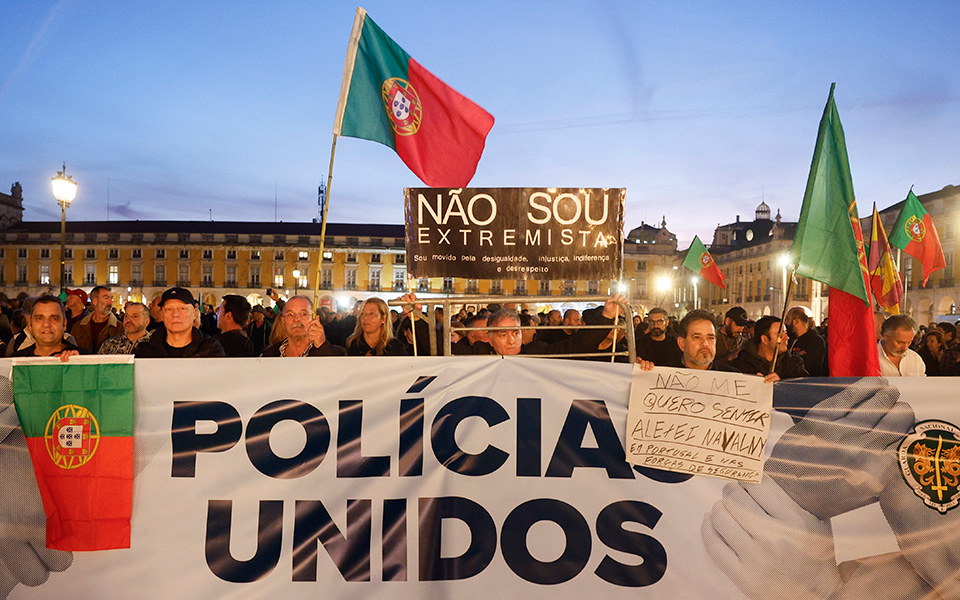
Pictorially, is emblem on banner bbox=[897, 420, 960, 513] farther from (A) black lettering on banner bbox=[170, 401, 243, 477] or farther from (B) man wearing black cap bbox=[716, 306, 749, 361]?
(B) man wearing black cap bbox=[716, 306, 749, 361]

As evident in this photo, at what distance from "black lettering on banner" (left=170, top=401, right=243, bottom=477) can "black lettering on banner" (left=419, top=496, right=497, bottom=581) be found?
0.88 meters

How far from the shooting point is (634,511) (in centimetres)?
298

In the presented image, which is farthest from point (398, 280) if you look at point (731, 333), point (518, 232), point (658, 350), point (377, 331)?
point (518, 232)

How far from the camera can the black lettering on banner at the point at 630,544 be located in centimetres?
291

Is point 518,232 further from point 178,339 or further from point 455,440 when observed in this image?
point 178,339

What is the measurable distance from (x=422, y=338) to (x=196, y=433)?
355 centimetres

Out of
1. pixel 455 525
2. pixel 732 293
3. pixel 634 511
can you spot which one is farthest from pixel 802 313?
pixel 732 293

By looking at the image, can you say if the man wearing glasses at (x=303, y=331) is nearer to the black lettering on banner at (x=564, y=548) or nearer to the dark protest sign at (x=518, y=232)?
the dark protest sign at (x=518, y=232)

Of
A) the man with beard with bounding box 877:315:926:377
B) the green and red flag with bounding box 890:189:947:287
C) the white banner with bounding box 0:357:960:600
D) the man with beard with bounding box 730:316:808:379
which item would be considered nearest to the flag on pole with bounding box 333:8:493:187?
the white banner with bounding box 0:357:960:600

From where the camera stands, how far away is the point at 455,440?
3.04 metres

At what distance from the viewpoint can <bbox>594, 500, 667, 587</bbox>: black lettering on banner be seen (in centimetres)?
291

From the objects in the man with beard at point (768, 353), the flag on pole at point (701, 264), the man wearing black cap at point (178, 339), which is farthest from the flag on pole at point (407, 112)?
the flag on pole at point (701, 264)

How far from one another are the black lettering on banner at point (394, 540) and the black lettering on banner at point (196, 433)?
722 mm

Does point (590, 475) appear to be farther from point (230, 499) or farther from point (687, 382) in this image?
point (230, 499)
